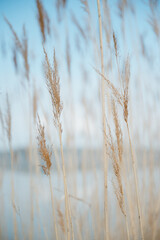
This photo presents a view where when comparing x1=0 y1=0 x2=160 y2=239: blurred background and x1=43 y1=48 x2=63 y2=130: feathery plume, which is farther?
x1=0 y1=0 x2=160 y2=239: blurred background

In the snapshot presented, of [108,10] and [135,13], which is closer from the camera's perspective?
[108,10]

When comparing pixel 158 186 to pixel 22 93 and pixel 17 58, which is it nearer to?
pixel 22 93

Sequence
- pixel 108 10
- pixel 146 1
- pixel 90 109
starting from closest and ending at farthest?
pixel 108 10, pixel 146 1, pixel 90 109

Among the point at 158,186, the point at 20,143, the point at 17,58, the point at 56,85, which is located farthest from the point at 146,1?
the point at 20,143

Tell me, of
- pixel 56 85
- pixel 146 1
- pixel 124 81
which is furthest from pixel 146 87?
pixel 56 85

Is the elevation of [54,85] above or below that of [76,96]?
below

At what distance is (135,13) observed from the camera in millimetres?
1525

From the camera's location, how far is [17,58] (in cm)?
126

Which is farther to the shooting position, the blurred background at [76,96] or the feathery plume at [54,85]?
the blurred background at [76,96]

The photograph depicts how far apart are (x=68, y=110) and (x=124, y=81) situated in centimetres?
94

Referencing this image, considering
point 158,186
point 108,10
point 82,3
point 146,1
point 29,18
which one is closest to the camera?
point 82,3

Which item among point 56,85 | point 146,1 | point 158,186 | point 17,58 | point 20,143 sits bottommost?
point 158,186

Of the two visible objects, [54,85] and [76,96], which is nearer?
[54,85]

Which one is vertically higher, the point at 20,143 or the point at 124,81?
the point at 124,81
